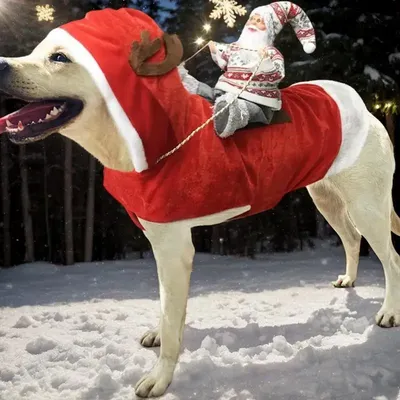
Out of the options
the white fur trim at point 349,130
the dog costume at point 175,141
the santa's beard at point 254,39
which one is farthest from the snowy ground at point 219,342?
the santa's beard at point 254,39

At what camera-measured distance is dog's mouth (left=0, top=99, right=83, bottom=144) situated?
3.92 feet

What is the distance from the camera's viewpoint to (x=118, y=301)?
241cm

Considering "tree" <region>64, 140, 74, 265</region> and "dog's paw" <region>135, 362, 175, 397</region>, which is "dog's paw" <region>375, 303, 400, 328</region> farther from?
"tree" <region>64, 140, 74, 265</region>

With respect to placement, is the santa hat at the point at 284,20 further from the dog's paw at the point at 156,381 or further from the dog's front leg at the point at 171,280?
the dog's paw at the point at 156,381

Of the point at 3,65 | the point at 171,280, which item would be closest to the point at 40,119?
the point at 3,65

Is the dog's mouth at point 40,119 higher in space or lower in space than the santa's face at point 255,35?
lower

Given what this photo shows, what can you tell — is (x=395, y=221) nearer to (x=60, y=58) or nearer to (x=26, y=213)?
(x=60, y=58)

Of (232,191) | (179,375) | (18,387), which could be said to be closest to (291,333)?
(179,375)

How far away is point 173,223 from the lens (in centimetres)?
137

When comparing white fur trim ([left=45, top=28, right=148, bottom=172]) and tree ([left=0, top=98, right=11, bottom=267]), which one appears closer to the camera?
white fur trim ([left=45, top=28, right=148, bottom=172])

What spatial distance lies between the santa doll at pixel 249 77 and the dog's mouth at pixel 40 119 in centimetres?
44

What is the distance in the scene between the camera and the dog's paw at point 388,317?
1725 mm

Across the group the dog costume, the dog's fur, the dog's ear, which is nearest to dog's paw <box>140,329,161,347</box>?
the dog's fur

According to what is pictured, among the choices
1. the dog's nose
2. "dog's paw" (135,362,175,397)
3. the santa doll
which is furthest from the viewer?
the santa doll
